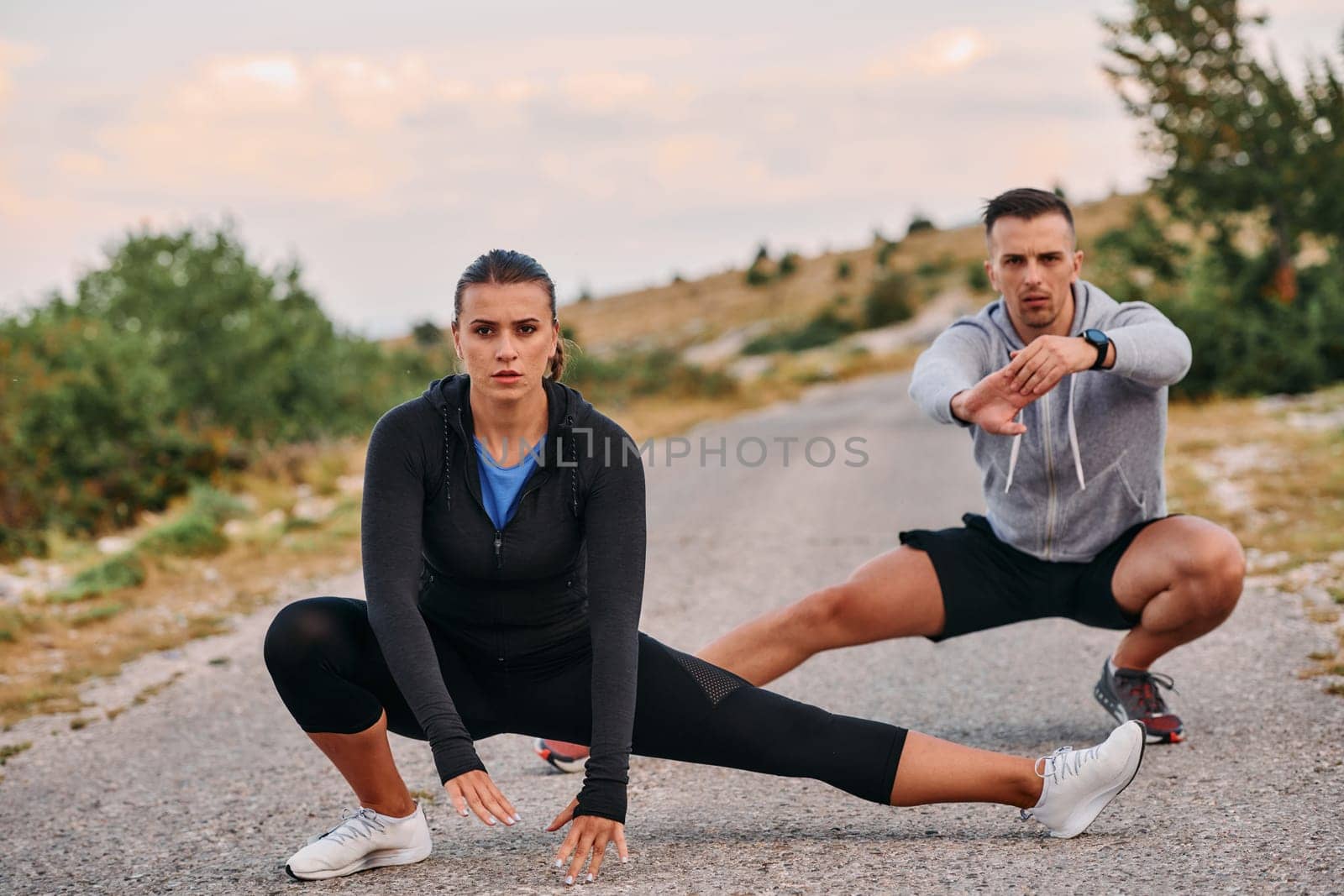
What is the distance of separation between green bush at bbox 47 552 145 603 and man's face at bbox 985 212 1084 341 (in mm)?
6428

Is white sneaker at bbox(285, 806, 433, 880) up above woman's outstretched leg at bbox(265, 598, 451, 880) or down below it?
below

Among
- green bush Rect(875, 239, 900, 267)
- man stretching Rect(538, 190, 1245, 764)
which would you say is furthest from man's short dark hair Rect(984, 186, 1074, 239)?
green bush Rect(875, 239, 900, 267)

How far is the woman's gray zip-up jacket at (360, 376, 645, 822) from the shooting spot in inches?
124

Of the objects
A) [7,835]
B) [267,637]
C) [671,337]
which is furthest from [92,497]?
[671,337]

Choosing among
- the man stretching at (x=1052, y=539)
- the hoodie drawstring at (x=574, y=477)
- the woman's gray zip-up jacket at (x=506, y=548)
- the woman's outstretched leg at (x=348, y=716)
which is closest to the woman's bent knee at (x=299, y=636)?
the woman's outstretched leg at (x=348, y=716)

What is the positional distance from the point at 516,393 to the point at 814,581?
15.2 feet

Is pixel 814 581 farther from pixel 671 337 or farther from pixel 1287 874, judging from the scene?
pixel 671 337

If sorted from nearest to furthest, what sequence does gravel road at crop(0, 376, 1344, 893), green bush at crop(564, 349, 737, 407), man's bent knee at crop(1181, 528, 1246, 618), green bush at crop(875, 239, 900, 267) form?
1. gravel road at crop(0, 376, 1344, 893)
2. man's bent knee at crop(1181, 528, 1246, 618)
3. green bush at crop(564, 349, 737, 407)
4. green bush at crop(875, 239, 900, 267)

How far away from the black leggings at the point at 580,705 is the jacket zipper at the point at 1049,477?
123cm

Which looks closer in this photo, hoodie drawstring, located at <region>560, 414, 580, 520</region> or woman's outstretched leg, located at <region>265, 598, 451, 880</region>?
woman's outstretched leg, located at <region>265, 598, 451, 880</region>

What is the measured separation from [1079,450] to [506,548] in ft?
6.67

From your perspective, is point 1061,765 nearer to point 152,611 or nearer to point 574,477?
point 574,477

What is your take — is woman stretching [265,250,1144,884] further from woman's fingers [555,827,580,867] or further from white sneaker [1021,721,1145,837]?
woman's fingers [555,827,580,867]

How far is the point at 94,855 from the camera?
357 cm
